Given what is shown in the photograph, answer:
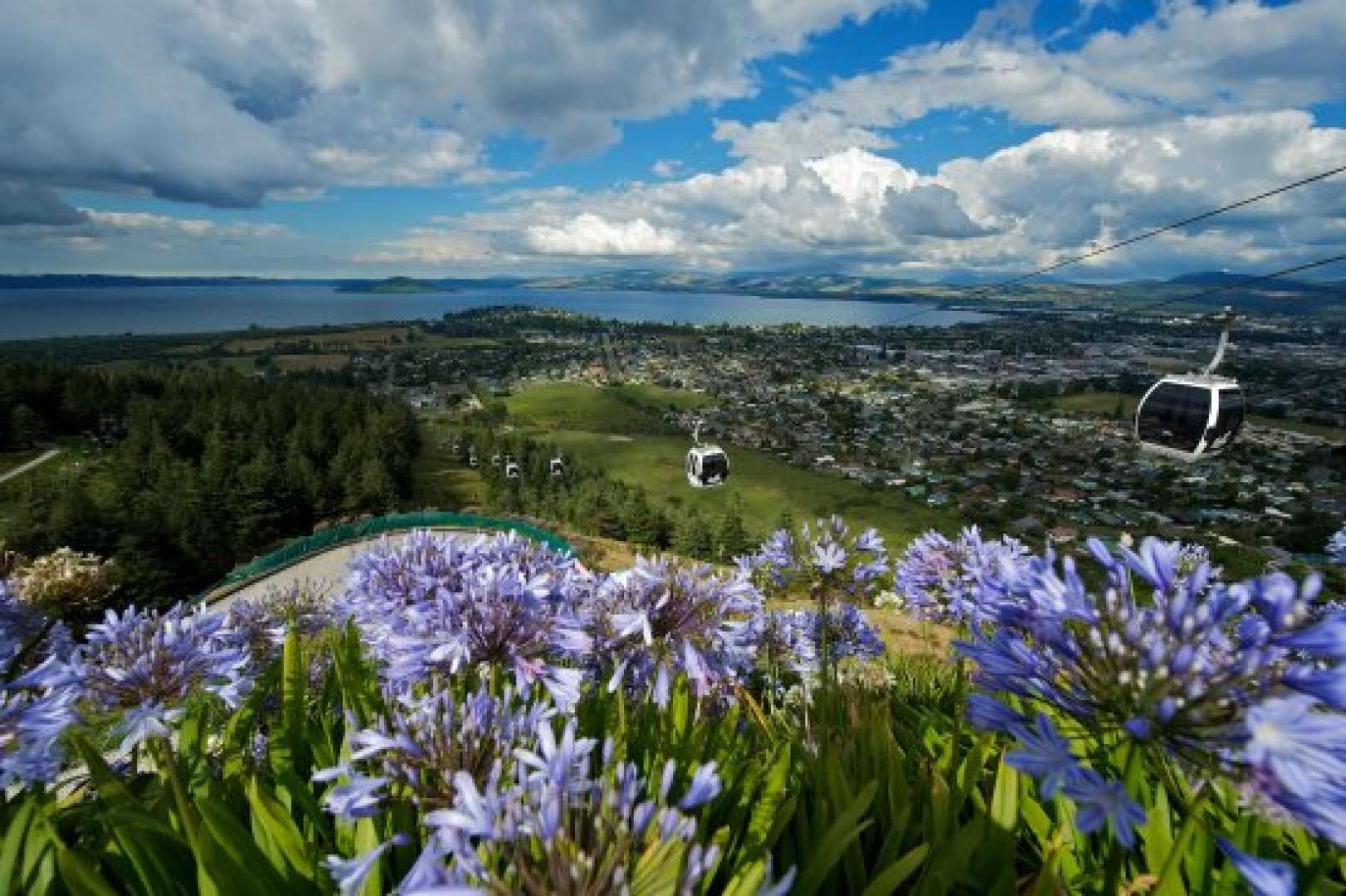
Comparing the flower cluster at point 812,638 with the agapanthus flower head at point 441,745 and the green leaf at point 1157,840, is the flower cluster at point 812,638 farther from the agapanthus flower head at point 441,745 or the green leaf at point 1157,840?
the agapanthus flower head at point 441,745

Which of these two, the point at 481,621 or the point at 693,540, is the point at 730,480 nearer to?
the point at 693,540

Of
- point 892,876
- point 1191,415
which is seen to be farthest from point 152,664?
point 1191,415

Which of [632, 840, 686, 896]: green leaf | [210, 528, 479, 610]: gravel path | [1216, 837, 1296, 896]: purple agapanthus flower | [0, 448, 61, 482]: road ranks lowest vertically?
[0, 448, 61, 482]: road

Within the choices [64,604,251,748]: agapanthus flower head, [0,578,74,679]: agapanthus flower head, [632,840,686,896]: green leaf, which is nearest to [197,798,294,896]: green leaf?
[632,840,686,896]: green leaf

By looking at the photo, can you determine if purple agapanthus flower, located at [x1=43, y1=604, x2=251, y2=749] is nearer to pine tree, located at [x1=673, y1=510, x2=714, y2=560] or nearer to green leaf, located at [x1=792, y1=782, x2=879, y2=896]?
green leaf, located at [x1=792, y1=782, x2=879, y2=896]

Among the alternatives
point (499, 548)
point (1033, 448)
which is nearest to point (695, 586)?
point (499, 548)

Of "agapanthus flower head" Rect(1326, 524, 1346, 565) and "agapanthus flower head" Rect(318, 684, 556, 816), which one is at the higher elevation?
"agapanthus flower head" Rect(318, 684, 556, 816)
